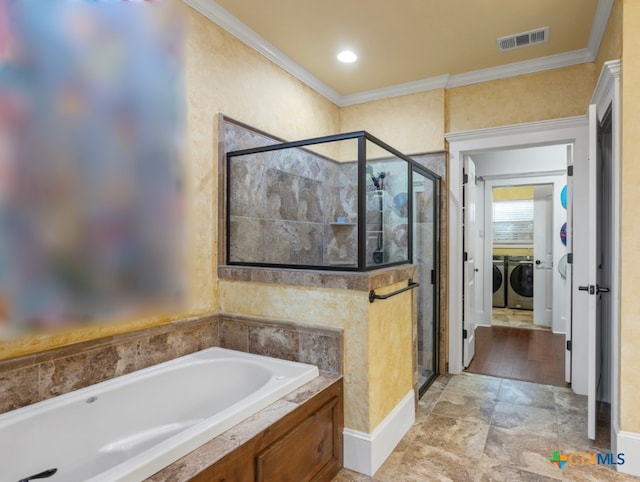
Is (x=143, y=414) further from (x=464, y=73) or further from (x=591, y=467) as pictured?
(x=464, y=73)

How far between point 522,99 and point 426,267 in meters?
1.61

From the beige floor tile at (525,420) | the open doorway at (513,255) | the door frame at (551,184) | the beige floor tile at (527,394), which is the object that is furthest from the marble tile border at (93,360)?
the open doorway at (513,255)

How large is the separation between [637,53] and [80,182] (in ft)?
9.04

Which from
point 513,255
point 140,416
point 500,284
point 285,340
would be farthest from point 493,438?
point 513,255

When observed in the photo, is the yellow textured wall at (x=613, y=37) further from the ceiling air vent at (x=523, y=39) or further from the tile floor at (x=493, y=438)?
the tile floor at (x=493, y=438)

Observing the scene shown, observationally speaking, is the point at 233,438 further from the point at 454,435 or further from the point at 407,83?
the point at 407,83

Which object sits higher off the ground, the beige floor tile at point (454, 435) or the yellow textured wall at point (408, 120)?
the yellow textured wall at point (408, 120)

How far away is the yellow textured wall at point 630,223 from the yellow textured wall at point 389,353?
3.73 ft

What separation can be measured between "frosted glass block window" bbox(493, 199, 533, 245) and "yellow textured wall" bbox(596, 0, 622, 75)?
444 cm

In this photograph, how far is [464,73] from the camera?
3.44m

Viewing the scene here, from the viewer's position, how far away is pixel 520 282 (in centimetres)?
671

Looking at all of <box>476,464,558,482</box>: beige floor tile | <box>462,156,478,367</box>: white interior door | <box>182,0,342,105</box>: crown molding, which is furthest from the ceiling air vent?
<box>476,464,558,482</box>: beige floor tile

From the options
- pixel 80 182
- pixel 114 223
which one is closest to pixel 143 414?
pixel 114 223

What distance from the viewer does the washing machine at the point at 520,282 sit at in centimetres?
665
